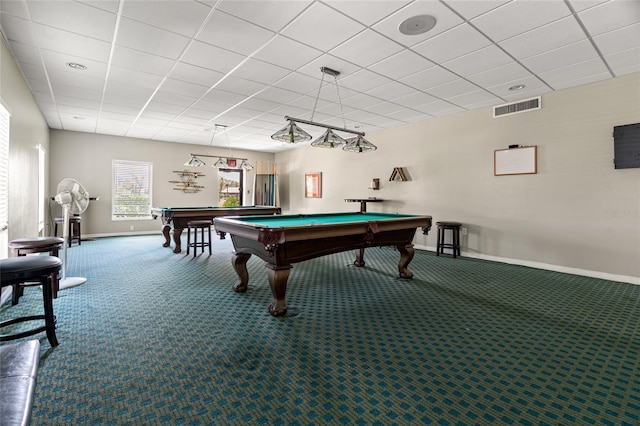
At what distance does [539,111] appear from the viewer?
4.97 metres

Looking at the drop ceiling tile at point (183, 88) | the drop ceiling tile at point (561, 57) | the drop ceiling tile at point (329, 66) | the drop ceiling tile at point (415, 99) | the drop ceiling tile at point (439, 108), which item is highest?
the drop ceiling tile at point (439, 108)

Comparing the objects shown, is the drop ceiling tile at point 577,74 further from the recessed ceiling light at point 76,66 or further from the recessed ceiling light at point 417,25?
the recessed ceiling light at point 76,66

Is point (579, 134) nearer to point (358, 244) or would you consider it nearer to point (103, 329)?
point (358, 244)

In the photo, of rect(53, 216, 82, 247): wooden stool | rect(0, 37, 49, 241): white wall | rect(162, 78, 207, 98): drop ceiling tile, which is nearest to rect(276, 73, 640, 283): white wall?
rect(162, 78, 207, 98): drop ceiling tile

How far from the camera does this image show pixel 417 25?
2.99 metres

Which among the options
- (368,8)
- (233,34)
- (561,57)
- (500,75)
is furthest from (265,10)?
(561,57)

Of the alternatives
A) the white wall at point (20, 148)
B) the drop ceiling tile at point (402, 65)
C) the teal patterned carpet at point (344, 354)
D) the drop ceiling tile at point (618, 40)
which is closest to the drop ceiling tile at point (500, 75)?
the drop ceiling tile at point (618, 40)

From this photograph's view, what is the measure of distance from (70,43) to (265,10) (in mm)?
2300

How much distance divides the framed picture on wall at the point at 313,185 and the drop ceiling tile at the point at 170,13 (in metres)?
6.56

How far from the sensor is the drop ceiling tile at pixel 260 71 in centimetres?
385

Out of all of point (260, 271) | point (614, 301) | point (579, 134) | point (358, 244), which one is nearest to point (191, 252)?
point (260, 271)

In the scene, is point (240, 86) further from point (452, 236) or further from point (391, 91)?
point (452, 236)

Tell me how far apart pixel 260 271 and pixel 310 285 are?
1070mm

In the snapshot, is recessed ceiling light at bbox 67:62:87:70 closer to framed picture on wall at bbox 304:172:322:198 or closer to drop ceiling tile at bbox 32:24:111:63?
drop ceiling tile at bbox 32:24:111:63
